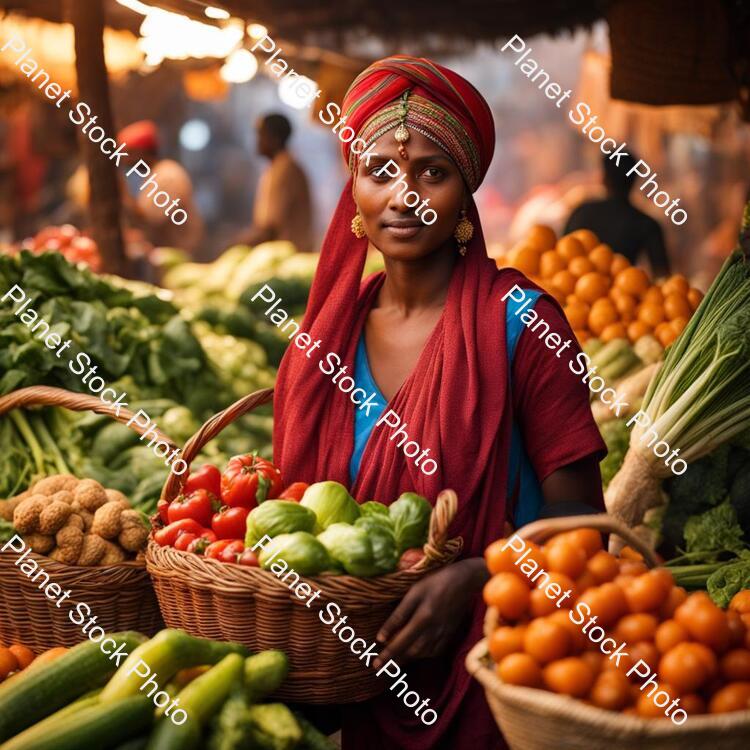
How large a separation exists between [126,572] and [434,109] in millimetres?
1446

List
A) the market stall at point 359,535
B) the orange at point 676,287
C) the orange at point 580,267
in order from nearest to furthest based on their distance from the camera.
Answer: the market stall at point 359,535 < the orange at point 676,287 < the orange at point 580,267

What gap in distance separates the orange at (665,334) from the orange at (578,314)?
31cm

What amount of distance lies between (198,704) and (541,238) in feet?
10.6

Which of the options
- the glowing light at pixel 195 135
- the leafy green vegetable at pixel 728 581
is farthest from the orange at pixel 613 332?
the glowing light at pixel 195 135

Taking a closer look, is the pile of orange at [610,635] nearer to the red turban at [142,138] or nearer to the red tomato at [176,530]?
the red tomato at [176,530]

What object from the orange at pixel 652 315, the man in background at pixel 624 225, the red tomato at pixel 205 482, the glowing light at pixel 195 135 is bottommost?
the red tomato at pixel 205 482

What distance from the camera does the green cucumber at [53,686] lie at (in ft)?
6.89

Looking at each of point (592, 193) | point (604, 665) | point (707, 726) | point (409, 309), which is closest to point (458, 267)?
point (409, 309)

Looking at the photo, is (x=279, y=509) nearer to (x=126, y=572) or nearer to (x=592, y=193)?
(x=126, y=572)

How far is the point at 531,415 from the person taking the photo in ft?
8.34

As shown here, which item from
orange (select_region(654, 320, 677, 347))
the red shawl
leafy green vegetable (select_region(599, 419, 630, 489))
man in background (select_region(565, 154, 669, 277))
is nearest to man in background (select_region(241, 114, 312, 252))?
man in background (select_region(565, 154, 669, 277))

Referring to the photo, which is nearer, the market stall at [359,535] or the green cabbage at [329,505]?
the market stall at [359,535]

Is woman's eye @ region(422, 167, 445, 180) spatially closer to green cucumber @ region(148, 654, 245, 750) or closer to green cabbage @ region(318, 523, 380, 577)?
green cabbage @ region(318, 523, 380, 577)

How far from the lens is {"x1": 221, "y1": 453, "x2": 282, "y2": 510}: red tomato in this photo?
2.39 metres
